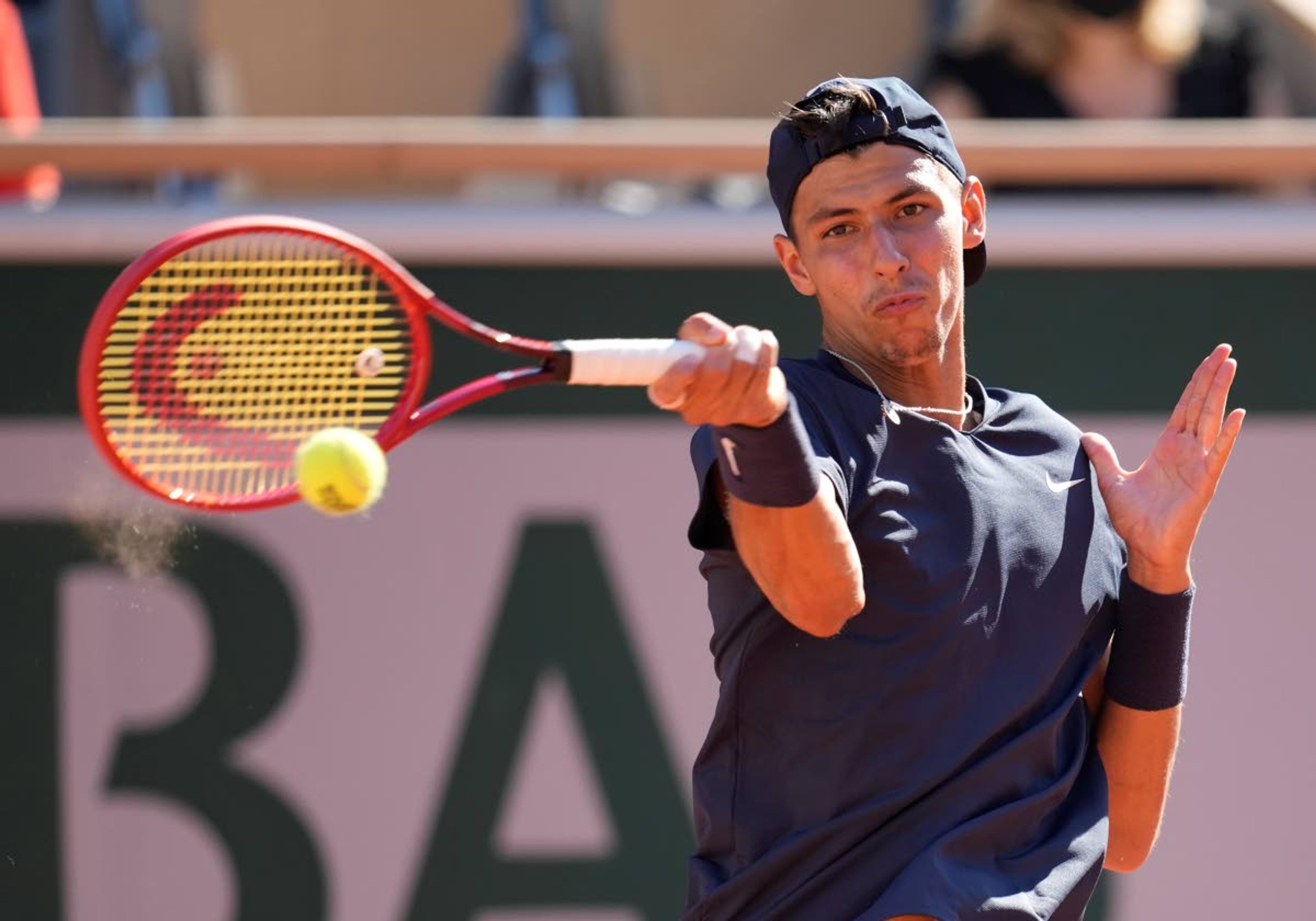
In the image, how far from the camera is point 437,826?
412 centimetres

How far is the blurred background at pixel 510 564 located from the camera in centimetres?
404

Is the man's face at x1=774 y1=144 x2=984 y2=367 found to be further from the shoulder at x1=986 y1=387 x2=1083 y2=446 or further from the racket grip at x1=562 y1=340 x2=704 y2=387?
the racket grip at x1=562 y1=340 x2=704 y2=387

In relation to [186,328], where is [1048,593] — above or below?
below

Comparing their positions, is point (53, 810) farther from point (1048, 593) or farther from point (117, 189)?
point (1048, 593)

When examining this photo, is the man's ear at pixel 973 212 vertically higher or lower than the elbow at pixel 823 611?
higher

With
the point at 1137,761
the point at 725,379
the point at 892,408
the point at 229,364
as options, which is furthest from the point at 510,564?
the point at 725,379

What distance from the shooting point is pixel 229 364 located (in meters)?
2.82

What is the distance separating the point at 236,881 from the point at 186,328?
1.66 meters

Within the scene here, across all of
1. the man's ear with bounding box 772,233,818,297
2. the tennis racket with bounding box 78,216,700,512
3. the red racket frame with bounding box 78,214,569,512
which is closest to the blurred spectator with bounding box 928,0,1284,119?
the tennis racket with bounding box 78,216,700,512

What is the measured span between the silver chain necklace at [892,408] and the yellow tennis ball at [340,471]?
0.62 meters

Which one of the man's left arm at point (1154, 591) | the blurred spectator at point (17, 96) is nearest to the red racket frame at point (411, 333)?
the man's left arm at point (1154, 591)

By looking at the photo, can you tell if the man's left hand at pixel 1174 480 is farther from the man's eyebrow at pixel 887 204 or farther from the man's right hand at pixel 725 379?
the man's right hand at pixel 725 379

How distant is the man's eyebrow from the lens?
246 cm

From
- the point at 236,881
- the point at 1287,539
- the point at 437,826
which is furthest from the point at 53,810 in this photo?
the point at 1287,539
